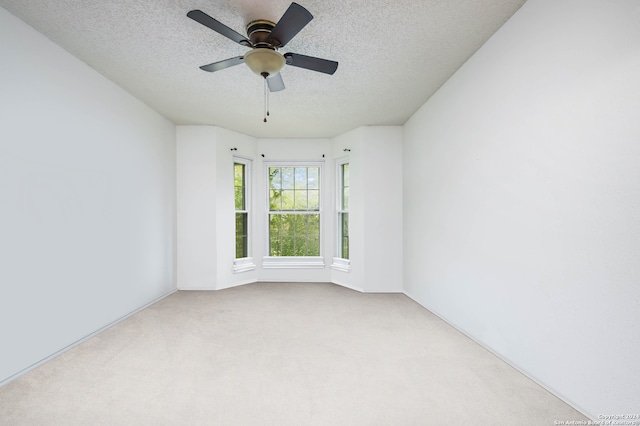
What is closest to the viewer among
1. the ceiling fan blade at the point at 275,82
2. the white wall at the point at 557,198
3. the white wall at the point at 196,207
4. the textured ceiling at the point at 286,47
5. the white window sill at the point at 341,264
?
the white wall at the point at 557,198

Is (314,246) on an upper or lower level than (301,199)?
lower

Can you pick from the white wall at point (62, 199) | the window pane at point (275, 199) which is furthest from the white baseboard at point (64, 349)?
the window pane at point (275, 199)

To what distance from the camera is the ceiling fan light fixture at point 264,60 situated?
2057 mm

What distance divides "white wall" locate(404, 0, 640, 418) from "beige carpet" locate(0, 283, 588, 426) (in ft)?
1.01

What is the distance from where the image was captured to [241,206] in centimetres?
524

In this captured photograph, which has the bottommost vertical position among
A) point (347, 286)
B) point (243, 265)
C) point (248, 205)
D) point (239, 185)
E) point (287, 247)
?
point (347, 286)

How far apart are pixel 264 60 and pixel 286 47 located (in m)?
0.57

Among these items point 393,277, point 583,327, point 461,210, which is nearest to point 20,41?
point 461,210

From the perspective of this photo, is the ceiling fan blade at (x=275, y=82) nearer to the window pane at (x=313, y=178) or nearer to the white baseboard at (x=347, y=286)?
the window pane at (x=313, y=178)

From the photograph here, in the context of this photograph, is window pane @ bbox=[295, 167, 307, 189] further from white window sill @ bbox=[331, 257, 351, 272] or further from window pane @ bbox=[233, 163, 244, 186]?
white window sill @ bbox=[331, 257, 351, 272]

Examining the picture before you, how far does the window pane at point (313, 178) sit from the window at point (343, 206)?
0.42 meters

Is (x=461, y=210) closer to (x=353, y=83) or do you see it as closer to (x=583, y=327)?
(x=583, y=327)

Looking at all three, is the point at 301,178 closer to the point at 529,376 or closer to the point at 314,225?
the point at 314,225

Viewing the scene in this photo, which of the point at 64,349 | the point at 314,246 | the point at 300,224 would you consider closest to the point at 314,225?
the point at 300,224
